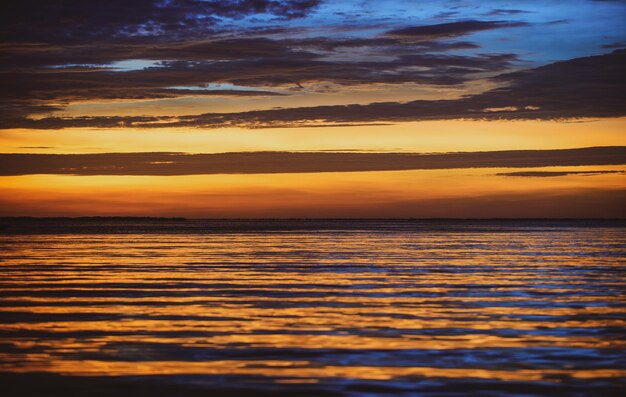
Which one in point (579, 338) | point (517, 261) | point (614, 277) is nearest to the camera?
point (579, 338)

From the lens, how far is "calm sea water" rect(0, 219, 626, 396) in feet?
44.5

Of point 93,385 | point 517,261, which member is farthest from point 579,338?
point 517,261

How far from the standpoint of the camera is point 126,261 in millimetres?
42500

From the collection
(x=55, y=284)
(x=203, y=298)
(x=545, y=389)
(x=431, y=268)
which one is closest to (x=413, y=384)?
(x=545, y=389)

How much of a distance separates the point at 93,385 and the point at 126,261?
29800mm

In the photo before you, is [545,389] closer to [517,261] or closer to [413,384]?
[413,384]

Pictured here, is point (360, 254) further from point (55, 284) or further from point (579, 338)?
point (579, 338)

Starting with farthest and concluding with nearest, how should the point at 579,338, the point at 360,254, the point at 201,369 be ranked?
1. the point at 360,254
2. the point at 579,338
3. the point at 201,369

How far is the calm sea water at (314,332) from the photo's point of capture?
13562 millimetres

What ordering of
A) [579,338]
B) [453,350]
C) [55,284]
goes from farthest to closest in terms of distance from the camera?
1. [55,284]
2. [579,338]
3. [453,350]

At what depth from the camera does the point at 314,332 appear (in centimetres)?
1852

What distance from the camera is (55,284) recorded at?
29.8 m

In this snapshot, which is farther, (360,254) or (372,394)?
(360,254)

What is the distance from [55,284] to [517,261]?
23159 mm
